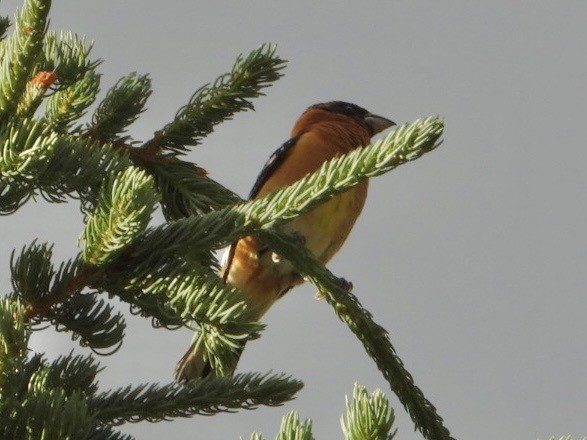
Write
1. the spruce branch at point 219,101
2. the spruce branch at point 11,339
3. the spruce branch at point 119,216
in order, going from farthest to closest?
the spruce branch at point 219,101
the spruce branch at point 119,216
the spruce branch at point 11,339

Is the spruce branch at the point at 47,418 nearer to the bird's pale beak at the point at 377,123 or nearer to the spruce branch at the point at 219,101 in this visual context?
the spruce branch at the point at 219,101

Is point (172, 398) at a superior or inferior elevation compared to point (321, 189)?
inferior

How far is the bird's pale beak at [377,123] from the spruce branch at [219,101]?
138 inches

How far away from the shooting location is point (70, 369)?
70.6 inches

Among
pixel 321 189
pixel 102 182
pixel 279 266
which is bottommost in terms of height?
pixel 321 189

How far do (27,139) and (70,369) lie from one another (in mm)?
419

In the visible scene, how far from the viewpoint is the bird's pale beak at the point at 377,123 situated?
20.1 feet

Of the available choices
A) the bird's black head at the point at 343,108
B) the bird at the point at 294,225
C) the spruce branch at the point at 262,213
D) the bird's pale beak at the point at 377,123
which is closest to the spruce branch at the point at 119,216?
the spruce branch at the point at 262,213

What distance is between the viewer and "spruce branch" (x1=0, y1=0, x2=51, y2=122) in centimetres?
167

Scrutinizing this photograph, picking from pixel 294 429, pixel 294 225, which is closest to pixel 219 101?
pixel 294 429

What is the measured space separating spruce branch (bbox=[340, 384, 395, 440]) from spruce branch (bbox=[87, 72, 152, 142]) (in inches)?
51.8

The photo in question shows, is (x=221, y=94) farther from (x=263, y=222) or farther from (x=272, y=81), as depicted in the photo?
(x=263, y=222)

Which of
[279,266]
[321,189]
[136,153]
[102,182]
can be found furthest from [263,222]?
[279,266]

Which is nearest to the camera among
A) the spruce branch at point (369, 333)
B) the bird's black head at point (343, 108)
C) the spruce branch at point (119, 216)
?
the spruce branch at point (119, 216)
